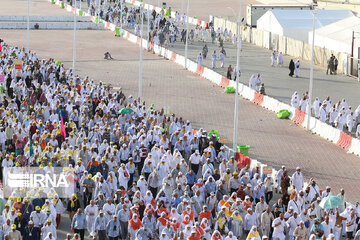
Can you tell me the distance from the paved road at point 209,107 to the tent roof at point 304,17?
8.94m

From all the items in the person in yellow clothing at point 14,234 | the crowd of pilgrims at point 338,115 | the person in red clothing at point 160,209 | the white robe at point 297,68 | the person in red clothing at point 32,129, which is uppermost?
the white robe at point 297,68

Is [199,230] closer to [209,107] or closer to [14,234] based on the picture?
[14,234]

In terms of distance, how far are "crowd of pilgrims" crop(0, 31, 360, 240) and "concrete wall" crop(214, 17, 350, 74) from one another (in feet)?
57.2

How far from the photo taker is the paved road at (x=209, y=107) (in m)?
28.3

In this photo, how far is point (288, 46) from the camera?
5178 cm

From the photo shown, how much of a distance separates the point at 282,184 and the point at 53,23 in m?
48.5

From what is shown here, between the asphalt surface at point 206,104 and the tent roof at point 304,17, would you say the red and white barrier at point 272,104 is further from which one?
the tent roof at point 304,17

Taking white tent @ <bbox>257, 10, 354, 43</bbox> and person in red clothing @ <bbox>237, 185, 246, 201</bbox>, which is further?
white tent @ <bbox>257, 10, 354, 43</bbox>

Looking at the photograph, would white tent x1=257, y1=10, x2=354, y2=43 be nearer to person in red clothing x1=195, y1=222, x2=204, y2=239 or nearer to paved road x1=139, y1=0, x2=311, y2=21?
paved road x1=139, y1=0, x2=311, y2=21

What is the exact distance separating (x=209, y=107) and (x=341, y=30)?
1565cm

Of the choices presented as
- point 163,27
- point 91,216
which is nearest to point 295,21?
point 163,27

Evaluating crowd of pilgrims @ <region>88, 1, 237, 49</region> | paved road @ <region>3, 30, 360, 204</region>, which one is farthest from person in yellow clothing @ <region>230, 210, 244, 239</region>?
crowd of pilgrims @ <region>88, 1, 237, 49</region>

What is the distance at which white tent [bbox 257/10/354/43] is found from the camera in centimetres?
5456

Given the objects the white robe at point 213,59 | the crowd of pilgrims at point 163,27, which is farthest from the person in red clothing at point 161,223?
the crowd of pilgrims at point 163,27
